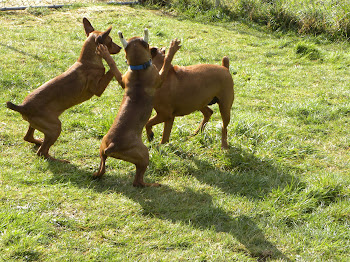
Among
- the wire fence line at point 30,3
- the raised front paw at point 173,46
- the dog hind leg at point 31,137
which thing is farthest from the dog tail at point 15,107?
the wire fence line at point 30,3

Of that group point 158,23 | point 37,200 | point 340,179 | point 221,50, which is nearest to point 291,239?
point 340,179

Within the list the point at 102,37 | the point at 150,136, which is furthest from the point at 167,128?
the point at 102,37

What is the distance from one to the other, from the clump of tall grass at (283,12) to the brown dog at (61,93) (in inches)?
288

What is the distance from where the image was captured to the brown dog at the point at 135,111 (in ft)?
14.7

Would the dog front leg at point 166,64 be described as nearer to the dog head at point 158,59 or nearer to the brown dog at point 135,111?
the brown dog at point 135,111

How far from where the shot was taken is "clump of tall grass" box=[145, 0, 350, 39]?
11.1m

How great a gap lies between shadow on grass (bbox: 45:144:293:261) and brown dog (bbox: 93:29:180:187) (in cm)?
17

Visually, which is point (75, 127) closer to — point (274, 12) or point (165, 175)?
point (165, 175)

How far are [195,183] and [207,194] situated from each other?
255 millimetres

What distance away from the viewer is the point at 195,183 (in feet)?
16.5

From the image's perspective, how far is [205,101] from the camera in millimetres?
5480

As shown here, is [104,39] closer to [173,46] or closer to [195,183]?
[173,46]

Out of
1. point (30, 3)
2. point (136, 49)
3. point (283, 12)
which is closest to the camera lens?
point (136, 49)

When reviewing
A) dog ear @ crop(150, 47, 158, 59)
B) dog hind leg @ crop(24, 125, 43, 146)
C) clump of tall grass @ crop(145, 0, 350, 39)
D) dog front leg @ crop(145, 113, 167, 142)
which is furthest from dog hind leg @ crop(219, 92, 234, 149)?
clump of tall grass @ crop(145, 0, 350, 39)
